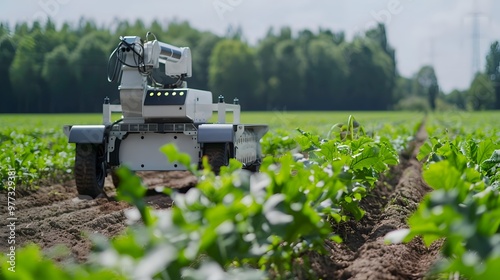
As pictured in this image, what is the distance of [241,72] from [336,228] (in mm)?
64545

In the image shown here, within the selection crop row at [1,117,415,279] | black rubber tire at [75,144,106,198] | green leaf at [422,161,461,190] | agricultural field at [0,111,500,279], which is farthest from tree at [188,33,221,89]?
green leaf at [422,161,461,190]

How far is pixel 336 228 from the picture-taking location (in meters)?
6.28

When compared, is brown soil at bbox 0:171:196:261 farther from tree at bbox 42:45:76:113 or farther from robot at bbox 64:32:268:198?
tree at bbox 42:45:76:113

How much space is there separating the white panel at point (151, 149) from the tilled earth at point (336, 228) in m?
0.48

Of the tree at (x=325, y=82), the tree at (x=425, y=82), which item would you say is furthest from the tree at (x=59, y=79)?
the tree at (x=425, y=82)

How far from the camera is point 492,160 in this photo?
5.73 metres

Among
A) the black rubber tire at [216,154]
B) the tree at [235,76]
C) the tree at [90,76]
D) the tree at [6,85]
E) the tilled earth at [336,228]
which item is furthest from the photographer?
the tree at [235,76]

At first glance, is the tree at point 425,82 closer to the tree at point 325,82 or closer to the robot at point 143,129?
the tree at point 325,82

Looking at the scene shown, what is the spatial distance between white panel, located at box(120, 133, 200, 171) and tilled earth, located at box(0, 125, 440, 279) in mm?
479

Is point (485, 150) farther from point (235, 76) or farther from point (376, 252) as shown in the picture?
point (235, 76)

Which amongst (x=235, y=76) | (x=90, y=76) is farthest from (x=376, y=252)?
(x=235, y=76)

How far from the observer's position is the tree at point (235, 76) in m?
67.4

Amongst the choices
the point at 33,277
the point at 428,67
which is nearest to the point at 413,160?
the point at 33,277

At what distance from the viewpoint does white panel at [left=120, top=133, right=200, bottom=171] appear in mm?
8969
